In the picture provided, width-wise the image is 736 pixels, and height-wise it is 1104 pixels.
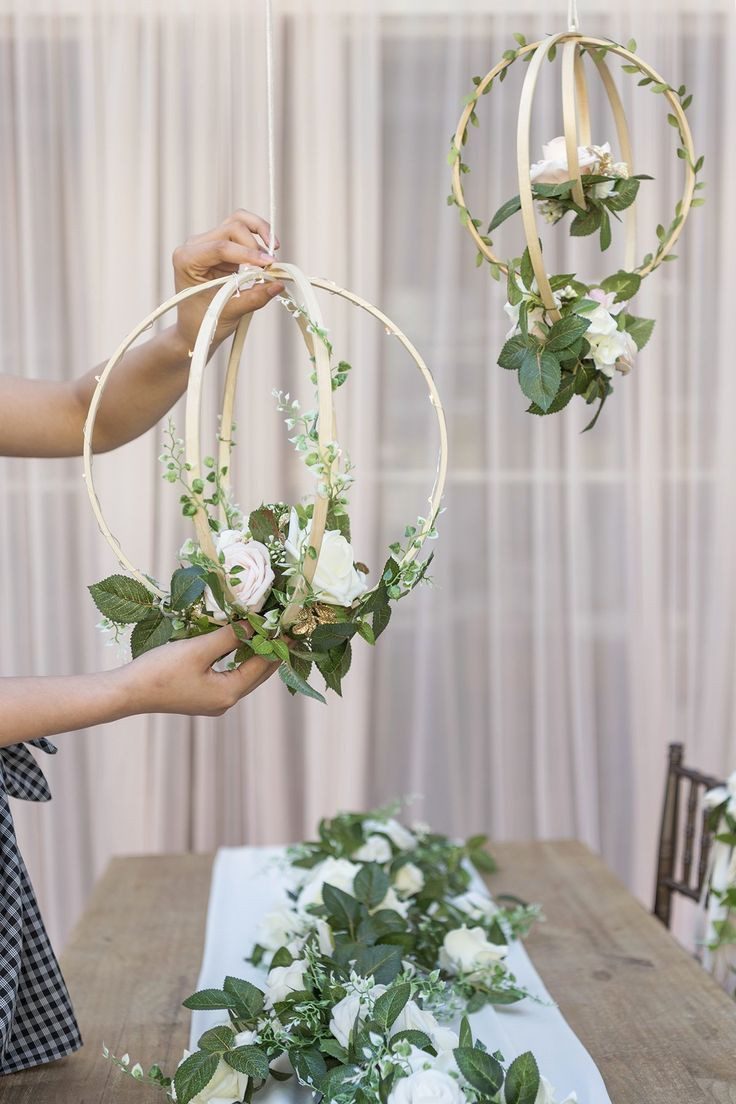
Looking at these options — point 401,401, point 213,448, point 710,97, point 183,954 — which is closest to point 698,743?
point 401,401

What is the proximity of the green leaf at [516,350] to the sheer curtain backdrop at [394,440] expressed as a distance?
70.7 inches

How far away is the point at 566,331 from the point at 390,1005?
0.68 meters

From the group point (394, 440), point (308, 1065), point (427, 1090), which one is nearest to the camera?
point (427, 1090)

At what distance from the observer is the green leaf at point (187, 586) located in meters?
1.02

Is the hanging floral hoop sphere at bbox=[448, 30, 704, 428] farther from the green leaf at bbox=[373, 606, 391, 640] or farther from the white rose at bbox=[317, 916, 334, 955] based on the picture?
the white rose at bbox=[317, 916, 334, 955]

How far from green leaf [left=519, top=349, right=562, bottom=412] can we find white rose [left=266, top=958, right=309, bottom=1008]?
631 millimetres

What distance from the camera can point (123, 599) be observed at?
1.04 meters

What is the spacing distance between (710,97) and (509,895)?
2.27 m

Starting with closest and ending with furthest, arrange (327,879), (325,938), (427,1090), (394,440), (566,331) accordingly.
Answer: (427,1090)
(566,331)
(325,938)
(327,879)
(394,440)

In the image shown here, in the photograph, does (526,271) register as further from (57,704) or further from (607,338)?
(57,704)

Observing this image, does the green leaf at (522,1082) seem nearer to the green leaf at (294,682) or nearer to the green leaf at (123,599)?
the green leaf at (294,682)

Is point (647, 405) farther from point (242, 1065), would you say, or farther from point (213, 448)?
point (242, 1065)

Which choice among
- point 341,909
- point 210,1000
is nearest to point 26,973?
point 210,1000

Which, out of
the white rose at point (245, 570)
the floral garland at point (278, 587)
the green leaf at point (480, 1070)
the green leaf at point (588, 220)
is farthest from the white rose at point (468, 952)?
the green leaf at point (588, 220)
